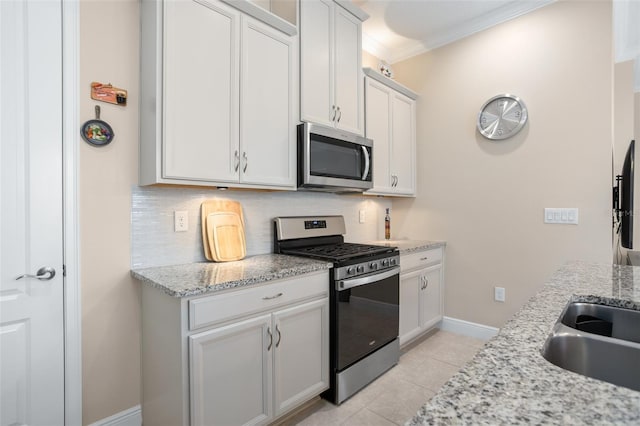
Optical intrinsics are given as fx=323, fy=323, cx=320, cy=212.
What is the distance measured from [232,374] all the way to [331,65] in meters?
2.17

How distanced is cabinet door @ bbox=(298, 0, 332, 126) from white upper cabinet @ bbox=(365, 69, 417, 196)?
515 millimetres

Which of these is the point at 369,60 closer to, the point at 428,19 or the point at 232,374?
the point at 428,19

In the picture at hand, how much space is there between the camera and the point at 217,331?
150 centimetres

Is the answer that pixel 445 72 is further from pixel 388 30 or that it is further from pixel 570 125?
pixel 570 125

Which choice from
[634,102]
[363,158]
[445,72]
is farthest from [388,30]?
[634,102]

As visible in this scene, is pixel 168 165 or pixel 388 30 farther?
pixel 388 30

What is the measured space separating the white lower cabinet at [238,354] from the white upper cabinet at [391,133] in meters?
1.45

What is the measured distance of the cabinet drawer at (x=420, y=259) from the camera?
8.86 feet

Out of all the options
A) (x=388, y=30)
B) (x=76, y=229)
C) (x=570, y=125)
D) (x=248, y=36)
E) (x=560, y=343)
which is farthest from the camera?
(x=388, y=30)

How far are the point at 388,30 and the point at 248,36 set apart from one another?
1808 mm

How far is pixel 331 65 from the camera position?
246cm

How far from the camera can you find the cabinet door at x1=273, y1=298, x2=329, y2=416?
1758mm

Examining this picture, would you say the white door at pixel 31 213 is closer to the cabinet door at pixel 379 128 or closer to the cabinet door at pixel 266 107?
the cabinet door at pixel 266 107

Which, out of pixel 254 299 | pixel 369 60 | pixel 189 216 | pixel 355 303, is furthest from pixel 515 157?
pixel 189 216
